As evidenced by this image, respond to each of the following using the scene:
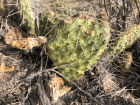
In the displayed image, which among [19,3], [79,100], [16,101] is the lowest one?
[79,100]

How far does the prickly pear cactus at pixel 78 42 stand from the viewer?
3.31 feet

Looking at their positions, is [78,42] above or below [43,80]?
above

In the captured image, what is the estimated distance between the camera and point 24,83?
1.36 meters

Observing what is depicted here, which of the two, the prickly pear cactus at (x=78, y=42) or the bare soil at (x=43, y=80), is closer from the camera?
the prickly pear cactus at (x=78, y=42)

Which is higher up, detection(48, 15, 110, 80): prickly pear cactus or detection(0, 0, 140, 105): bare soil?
detection(48, 15, 110, 80): prickly pear cactus

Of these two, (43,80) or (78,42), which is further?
(43,80)

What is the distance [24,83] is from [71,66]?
60cm

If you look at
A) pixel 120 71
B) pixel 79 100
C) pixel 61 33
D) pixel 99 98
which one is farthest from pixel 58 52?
pixel 120 71

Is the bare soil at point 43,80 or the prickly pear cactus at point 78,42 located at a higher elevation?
the prickly pear cactus at point 78,42

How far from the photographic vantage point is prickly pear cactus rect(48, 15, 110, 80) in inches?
39.7

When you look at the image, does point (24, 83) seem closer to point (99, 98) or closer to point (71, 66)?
point (71, 66)

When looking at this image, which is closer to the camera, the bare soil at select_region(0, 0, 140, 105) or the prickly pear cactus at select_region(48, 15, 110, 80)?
the prickly pear cactus at select_region(48, 15, 110, 80)

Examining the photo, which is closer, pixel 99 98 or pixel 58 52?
pixel 58 52

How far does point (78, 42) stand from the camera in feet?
3.45
